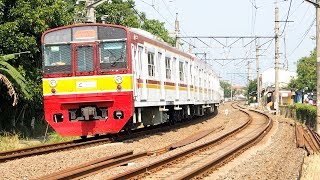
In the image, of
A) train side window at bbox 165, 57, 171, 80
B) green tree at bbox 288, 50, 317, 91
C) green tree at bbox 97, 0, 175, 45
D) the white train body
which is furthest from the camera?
green tree at bbox 288, 50, 317, 91

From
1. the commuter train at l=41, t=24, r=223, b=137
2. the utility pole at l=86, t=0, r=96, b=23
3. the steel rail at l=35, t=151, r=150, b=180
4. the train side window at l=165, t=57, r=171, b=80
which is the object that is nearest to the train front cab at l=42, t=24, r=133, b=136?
the commuter train at l=41, t=24, r=223, b=137

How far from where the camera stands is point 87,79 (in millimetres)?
14828

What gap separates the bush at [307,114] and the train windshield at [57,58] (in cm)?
1536

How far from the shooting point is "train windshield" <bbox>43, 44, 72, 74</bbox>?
15016mm

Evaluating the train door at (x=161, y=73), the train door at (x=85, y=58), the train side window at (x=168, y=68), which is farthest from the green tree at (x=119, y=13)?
the train door at (x=85, y=58)

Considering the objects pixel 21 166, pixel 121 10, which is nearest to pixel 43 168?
pixel 21 166

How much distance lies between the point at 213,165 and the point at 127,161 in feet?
6.13

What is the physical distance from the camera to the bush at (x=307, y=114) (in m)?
27.5

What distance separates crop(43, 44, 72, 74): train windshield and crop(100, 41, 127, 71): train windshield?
985mm

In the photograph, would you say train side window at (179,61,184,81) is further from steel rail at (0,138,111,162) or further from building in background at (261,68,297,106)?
building in background at (261,68,297,106)

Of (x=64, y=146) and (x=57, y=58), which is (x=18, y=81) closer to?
(x=57, y=58)

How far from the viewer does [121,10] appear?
123 ft

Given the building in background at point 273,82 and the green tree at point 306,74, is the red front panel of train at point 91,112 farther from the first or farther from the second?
the green tree at point 306,74

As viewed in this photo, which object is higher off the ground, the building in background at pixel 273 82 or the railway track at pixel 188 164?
the building in background at pixel 273 82
